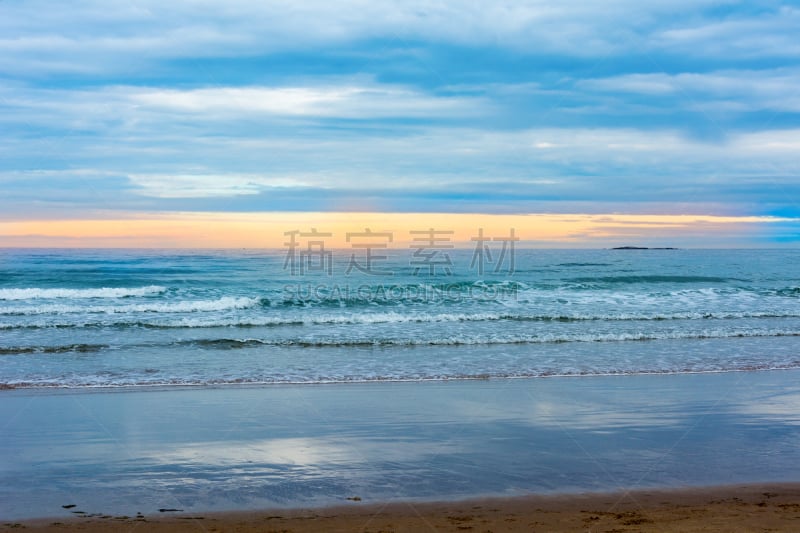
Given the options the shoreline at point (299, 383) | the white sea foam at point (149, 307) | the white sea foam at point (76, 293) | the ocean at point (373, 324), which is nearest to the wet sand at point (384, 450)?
the shoreline at point (299, 383)

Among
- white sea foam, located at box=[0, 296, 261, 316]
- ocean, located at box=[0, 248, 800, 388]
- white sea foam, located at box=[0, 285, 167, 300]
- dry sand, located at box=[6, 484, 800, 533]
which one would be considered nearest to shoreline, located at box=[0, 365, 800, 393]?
ocean, located at box=[0, 248, 800, 388]

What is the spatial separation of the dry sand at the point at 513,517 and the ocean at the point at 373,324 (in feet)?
19.5

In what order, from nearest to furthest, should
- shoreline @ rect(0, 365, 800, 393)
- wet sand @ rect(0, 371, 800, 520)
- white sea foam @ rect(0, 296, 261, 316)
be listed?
wet sand @ rect(0, 371, 800, 520) < shoreline @ rect(0, 365, 800, 393) < white sea foam @ rect(0, 296, 261, 316)

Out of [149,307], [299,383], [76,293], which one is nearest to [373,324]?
[299,383]

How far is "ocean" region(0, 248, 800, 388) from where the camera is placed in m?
12.2

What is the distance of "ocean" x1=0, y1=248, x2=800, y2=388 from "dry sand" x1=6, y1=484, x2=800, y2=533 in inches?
234

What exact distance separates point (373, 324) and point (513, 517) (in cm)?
1420

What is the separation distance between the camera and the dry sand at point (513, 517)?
4.77 metres

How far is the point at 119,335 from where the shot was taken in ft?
54.5

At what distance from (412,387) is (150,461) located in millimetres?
4822

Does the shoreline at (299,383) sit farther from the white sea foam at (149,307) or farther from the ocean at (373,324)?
the white sea foam at (149,307)

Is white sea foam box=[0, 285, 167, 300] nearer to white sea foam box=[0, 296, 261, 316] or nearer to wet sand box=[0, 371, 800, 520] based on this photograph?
white sea foam box=[0, 296, 261, 316]

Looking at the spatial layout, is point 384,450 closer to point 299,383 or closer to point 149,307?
point 299,383

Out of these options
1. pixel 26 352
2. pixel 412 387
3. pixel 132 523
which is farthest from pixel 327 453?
pixel 26 352
